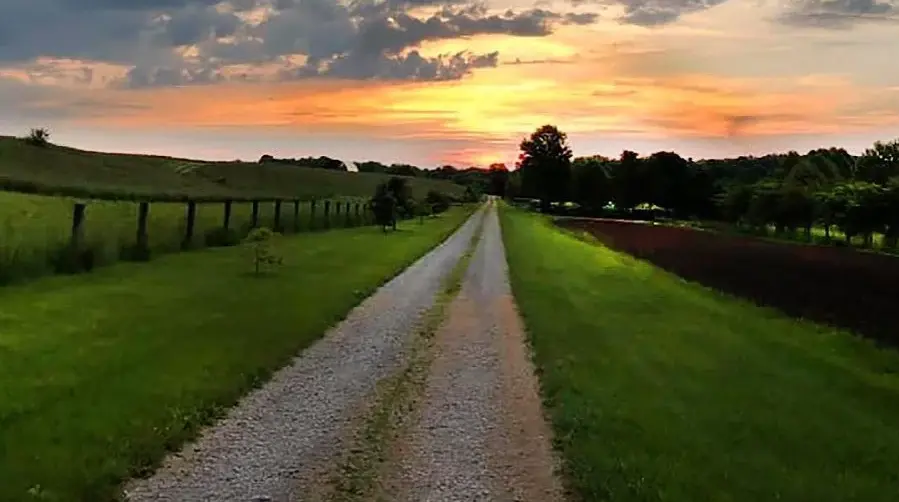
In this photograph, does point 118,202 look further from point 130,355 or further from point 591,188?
point 591,188

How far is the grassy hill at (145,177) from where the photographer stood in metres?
50.5

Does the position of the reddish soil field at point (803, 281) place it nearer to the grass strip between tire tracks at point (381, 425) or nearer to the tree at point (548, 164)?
the grass strip between tire tracks at point (381, 425)

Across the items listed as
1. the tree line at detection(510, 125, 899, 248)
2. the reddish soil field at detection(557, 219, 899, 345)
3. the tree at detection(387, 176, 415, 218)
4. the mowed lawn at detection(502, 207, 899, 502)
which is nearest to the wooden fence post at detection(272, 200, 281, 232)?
the reddish soil field at detection(557, 219, 899, 345)

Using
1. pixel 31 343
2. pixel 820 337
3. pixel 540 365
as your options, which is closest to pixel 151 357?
pixel 31 343

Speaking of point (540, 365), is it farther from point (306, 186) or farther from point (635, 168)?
point (635, 168)

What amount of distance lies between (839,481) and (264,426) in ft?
16.4

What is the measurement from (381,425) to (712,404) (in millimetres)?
3966

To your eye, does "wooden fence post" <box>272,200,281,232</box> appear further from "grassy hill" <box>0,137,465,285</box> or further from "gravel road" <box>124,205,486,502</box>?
"gravel road" <box>124,205,486,502</box>

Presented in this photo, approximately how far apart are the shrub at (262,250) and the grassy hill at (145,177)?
2380 centimetres

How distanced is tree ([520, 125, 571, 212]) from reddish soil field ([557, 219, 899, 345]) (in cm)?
9012

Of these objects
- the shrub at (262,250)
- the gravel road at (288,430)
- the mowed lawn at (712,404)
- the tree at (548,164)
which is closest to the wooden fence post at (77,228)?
the shrub at (262,250)

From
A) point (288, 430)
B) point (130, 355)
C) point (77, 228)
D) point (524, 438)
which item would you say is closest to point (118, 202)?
point (77, 228)

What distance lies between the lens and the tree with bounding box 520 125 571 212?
140 metres

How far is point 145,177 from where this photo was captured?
71.1 meters
